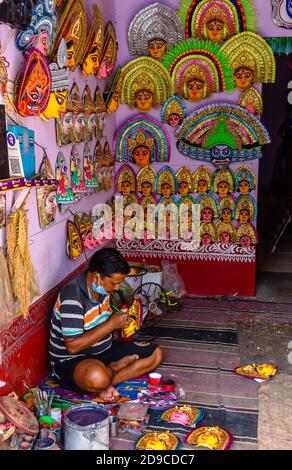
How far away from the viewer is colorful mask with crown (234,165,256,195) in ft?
17.2

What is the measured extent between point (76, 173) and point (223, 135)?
169 centimetres

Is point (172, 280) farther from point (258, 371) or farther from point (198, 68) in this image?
point (198, 68)

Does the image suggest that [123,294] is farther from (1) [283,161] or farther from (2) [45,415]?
(1) [283,161]

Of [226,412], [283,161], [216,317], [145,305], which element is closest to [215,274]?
[216,317]

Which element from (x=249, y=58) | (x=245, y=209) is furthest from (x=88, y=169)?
(x=249, y=58)

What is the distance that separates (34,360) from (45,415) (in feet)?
1.47

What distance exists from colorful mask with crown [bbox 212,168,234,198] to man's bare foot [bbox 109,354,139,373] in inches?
83.5

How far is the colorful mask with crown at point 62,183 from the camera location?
376cm

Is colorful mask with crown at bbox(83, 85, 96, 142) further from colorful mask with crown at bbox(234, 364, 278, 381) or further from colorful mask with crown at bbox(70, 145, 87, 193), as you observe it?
colorful mask with crown at bbox(234, 364, 278, 381)

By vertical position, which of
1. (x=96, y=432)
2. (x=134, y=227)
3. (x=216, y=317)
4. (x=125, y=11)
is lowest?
(x=216, y=317)

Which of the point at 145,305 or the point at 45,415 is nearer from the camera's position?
the point at 45,415

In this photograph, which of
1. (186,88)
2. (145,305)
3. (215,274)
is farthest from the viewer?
(215,274)

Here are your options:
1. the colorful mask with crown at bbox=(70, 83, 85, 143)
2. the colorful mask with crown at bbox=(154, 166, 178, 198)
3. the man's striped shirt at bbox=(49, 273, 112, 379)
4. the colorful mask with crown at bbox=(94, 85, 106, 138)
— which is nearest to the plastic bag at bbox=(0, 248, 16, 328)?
the man's striped shirt at bbox=(49, 273, 112, 379)

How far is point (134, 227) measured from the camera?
18.0 ft
